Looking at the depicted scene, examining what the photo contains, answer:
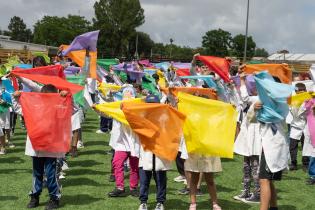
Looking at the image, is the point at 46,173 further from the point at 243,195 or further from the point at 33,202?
the point at 243,195

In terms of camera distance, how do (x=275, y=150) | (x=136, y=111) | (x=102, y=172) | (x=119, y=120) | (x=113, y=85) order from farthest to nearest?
(x=113, y=85)
(x=102, y=172)
(x=119, y=120)
(x=136, y=111)
(x=275, y=150)

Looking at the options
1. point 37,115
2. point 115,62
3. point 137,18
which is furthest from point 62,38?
point 37,115

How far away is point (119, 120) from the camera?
8391mm

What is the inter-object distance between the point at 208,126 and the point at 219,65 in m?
2.67

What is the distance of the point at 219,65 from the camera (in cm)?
963

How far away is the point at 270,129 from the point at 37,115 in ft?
11.2

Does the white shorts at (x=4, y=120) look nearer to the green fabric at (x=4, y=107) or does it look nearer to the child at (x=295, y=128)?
the green fabric at (x=4, y=107)

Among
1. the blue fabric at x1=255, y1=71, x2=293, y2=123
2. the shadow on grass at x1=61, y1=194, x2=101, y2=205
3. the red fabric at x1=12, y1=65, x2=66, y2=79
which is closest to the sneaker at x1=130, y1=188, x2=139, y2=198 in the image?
the shadow on grass at x1=61, y1=194, x2=101, y2=205

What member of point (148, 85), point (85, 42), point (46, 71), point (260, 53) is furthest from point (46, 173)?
point (260, 53)

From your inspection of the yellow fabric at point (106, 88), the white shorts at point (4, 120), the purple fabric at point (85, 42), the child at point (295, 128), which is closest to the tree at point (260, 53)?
the child at point (295, 128)

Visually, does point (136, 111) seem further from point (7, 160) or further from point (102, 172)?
point (7, 160)

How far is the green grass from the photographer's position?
806cm

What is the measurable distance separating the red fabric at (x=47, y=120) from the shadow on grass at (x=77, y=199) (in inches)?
42.8

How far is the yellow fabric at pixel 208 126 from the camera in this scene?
23.4ft
